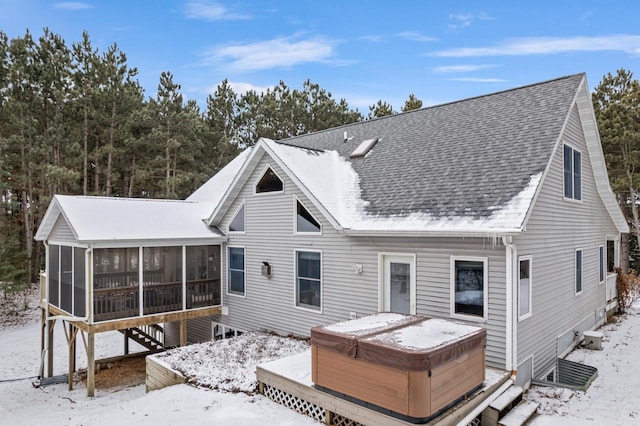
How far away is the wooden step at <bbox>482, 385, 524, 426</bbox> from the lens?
5789mm

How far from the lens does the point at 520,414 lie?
5.90 meters

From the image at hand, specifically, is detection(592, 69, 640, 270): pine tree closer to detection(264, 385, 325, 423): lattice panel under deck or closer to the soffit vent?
the soffit vent

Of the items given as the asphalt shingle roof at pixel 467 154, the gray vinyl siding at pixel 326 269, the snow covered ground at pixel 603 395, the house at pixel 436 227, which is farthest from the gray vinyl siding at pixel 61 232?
the snow covered ground at pixel 603 395

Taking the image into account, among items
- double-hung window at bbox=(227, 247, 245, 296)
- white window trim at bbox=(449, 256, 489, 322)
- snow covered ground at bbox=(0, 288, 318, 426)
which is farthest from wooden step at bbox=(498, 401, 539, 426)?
double-hung window at bbox=(227, 247, 245, 296)

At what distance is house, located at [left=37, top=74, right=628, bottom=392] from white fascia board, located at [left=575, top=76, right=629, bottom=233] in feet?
0.15

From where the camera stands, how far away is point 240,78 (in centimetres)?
2939

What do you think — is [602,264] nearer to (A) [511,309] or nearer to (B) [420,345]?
(A) [511,309]

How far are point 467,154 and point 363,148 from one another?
3.49 m

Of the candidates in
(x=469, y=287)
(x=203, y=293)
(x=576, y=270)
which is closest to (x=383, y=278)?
(x=469, y=287)

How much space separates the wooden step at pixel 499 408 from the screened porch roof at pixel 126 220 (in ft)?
27.2

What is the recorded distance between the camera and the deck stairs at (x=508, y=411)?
5750mm

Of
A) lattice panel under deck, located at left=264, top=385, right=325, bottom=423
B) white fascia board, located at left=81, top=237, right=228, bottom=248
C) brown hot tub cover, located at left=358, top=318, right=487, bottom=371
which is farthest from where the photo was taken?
white fascia board, located at left=81, top=237, right=228, bottom=248

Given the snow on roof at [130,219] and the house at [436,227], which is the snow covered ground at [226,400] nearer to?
the house at [436,227]

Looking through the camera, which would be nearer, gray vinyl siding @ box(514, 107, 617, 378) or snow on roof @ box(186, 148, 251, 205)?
gray vinyl siding @ box(514, 107, 617, 378)
